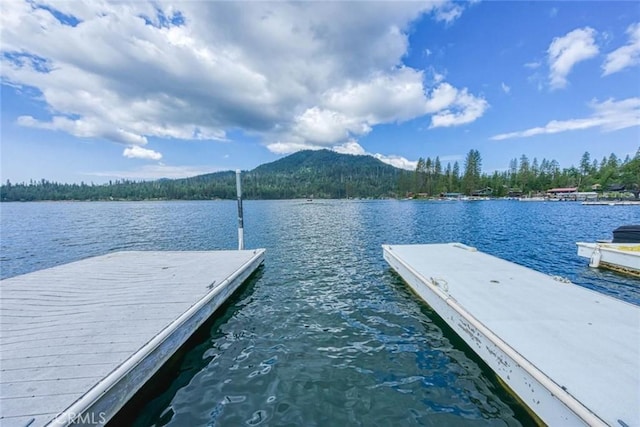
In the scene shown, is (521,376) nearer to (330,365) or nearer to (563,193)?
(330,365)

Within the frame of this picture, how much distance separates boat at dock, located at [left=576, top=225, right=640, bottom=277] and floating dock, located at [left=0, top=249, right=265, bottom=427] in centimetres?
1419

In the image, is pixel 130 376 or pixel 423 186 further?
pixel 423 186

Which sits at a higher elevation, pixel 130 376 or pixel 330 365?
pixel 130 376

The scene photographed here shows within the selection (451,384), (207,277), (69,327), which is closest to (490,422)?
(451,384)

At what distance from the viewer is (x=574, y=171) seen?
106 metres

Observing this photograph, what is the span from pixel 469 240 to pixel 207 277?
17.6 m

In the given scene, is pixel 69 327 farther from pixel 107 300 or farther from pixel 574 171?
pixel 574 171

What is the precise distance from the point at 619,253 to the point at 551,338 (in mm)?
10733

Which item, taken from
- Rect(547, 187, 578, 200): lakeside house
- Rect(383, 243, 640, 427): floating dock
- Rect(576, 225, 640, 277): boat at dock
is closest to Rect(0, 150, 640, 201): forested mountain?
Rect(547, 187, 578, 200): lakeside house

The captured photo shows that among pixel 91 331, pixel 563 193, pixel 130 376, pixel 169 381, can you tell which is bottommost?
pixel 169 381

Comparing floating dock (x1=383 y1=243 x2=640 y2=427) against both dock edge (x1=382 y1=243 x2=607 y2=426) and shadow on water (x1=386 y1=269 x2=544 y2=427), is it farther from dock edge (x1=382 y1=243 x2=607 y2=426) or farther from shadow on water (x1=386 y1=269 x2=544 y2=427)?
shadow on water (x1=386 y1=269 x2=544 y2=427)

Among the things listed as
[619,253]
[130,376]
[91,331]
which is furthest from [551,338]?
[619,253]

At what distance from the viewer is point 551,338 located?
12.7 ft

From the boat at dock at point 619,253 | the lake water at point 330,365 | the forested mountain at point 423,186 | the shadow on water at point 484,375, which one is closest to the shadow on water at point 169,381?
the lake water at point 330,365
